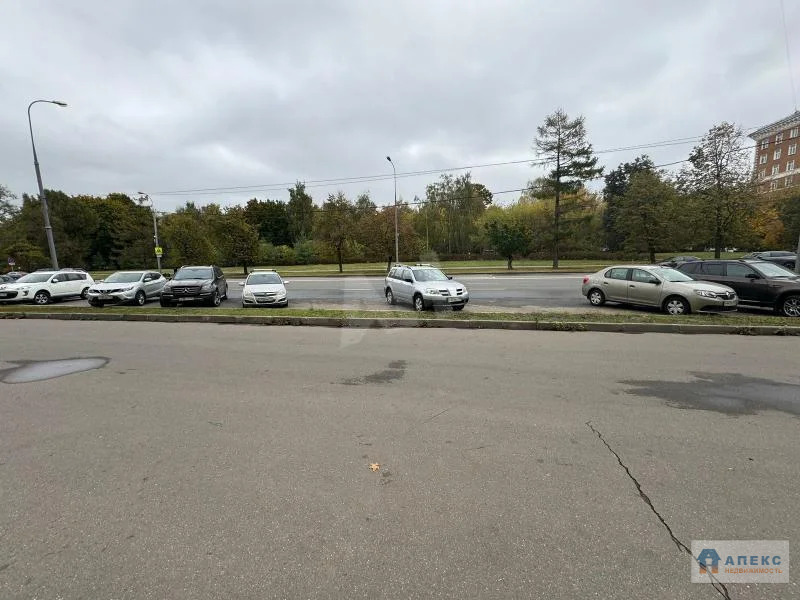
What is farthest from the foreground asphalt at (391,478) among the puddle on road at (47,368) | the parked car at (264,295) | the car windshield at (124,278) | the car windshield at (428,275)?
the car windshield at (124,278)

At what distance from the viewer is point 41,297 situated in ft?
57.5

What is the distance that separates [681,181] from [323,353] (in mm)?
41238

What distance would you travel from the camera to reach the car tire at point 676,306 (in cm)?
1096

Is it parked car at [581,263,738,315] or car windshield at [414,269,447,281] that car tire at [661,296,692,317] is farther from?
car windshield at [414,269,447,281]

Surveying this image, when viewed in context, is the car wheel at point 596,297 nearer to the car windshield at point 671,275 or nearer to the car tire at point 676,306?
the car windshield at point 671,275

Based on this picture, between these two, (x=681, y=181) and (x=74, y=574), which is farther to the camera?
(x=681, y=181)

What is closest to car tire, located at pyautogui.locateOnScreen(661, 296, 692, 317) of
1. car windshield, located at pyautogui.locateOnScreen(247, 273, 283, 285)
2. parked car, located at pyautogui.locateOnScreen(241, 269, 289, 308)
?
parked car, located at pyautogui.locateOnScreen(241, 269, 289, 308)

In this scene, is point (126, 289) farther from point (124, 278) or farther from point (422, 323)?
point (422, 323)

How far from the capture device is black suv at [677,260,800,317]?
35.0 ft

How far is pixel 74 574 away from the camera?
7.14 feet

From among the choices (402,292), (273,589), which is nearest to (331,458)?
(273,589)

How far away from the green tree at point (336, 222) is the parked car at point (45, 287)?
1886 centimetres

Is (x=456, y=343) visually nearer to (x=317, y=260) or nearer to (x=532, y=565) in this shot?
(x=532, y=565)

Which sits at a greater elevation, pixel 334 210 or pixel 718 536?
pixel 334 210
